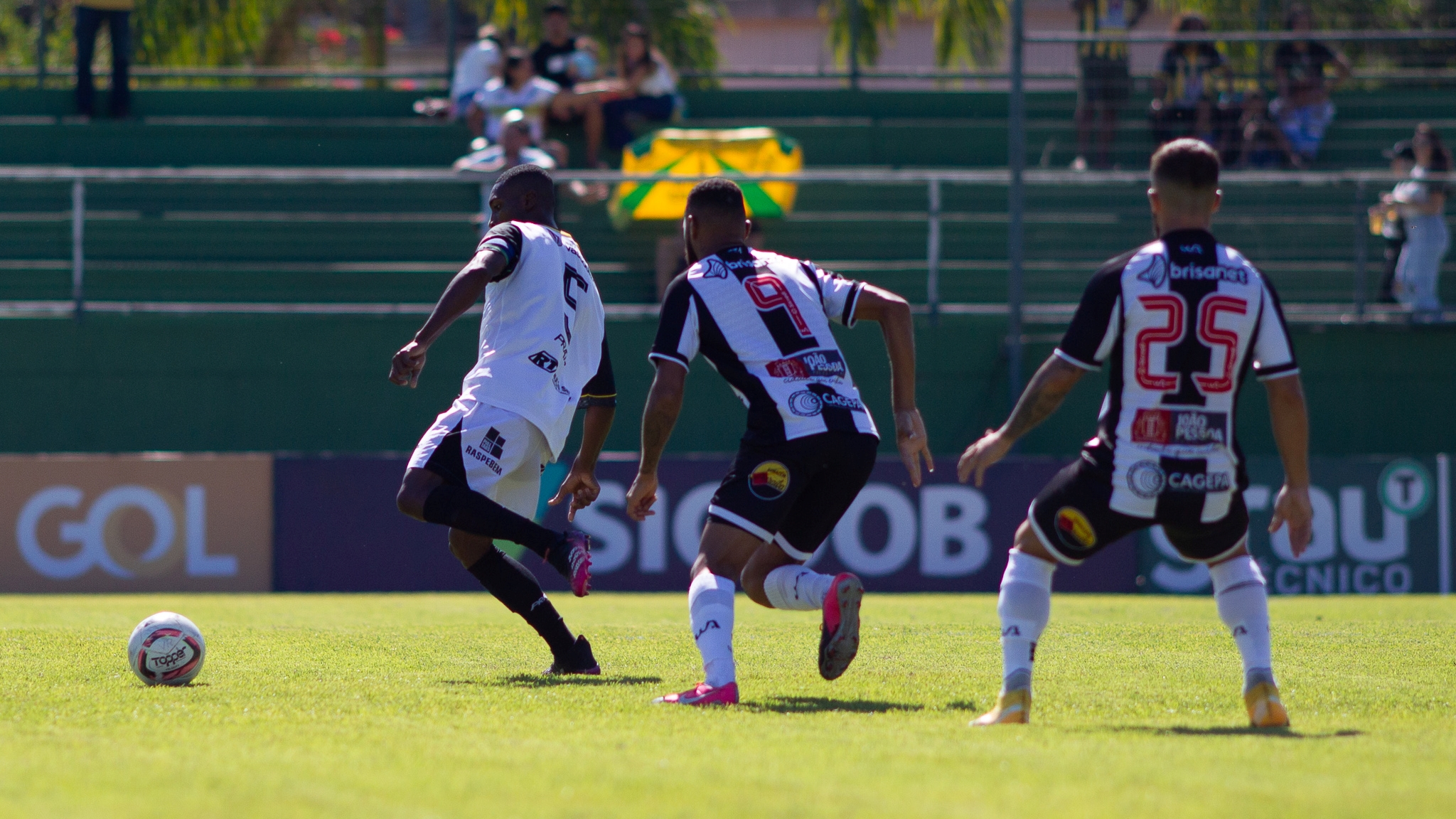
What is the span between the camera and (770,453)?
595 cm

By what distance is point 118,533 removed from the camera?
41.9 ft

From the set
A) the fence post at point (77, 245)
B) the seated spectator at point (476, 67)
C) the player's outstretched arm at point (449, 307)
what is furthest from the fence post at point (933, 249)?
the player's outstretched arm at point (449, 307)

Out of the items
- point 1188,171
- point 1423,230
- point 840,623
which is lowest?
point 840,623

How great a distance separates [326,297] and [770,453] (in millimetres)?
10007

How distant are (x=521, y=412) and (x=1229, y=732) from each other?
2949 mm

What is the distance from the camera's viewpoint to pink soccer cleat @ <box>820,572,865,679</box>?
5.65 meters

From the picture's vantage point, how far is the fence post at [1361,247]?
47.4 feet

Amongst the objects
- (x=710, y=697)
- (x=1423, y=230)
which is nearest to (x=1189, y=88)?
(x=1423, y=230)

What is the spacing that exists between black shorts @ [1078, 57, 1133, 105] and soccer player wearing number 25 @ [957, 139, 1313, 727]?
36.1 ft

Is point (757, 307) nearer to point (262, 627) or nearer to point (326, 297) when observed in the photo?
point (262, 627)

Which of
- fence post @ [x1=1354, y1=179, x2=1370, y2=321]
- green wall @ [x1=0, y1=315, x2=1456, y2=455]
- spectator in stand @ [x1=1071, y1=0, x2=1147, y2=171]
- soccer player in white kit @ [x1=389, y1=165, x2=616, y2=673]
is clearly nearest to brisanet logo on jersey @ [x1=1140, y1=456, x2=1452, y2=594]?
green wall @ [x1=0, y1=315, x2=1456, y2=455]

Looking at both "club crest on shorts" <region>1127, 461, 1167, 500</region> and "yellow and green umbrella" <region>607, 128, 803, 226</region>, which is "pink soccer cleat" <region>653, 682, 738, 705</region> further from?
"yellow and green umbrella" <region>607, 128, 803, 226</region>

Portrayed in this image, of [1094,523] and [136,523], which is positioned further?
[136,523]

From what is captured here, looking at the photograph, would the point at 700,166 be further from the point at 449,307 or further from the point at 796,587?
the point at 796,587
